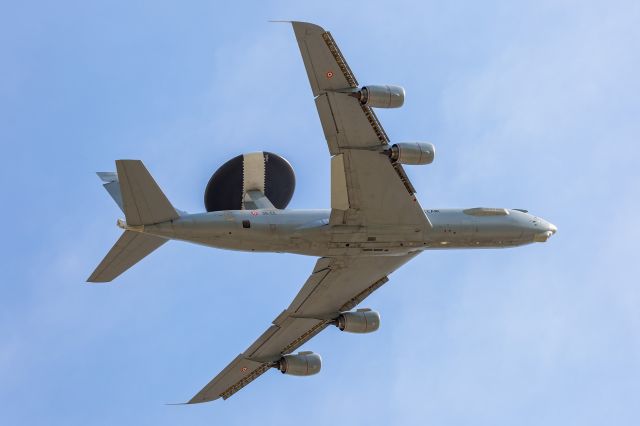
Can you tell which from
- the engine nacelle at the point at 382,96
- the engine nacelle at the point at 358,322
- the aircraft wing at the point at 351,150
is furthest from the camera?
the engine nacelle at the point at 358,322

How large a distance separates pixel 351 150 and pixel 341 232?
4693 millimetres

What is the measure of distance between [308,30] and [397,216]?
11.4 meters

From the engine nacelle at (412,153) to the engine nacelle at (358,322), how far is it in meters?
11.5

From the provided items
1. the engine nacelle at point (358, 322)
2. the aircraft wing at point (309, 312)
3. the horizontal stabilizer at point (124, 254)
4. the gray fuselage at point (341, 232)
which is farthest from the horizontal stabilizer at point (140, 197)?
the engine nacelle at point (358, 322)

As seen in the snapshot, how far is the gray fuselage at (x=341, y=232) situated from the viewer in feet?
187

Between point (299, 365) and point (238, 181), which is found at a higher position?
point (238, 181)

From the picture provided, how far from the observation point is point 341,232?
59156mm

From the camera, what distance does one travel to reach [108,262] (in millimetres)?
57688

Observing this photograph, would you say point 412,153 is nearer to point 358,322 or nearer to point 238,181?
point 238,181

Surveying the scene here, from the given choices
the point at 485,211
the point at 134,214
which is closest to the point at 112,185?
the point at 134,214

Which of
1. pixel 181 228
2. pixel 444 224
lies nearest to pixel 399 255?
pixel 444 224

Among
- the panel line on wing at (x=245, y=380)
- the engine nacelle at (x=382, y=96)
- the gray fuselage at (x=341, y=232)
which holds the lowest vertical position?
the panel line on wing at (x=245, y=380)

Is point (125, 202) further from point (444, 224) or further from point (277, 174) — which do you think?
point (444, 224)

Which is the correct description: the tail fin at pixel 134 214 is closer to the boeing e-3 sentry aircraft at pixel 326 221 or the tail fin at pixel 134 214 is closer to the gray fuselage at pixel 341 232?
the boeing e-3 sentry aircraft at pixel 326 221
